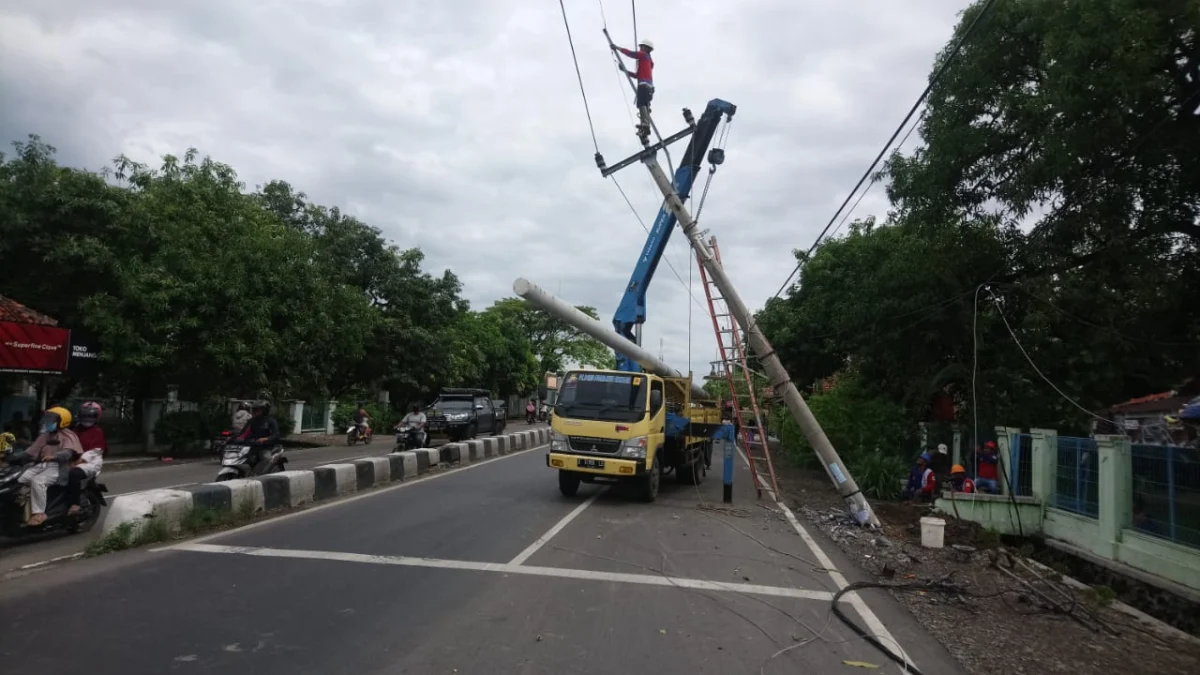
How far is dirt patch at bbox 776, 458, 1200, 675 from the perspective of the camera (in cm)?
578

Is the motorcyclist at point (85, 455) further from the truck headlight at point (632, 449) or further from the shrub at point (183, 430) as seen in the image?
the shrub at point (183, 430)

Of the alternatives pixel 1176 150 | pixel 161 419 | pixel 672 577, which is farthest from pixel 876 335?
pixel 161 419

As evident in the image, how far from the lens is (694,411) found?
16.2 m

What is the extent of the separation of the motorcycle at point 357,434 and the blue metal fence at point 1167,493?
2240 centimetres

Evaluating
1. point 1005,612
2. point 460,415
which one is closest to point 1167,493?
point 1005,612

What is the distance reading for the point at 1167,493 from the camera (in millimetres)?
8859

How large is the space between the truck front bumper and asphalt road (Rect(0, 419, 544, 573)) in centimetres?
649

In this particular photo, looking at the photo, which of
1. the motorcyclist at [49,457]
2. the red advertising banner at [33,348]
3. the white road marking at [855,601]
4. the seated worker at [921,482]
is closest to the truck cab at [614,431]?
the white road marking at [855,601]

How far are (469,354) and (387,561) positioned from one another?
110 feet

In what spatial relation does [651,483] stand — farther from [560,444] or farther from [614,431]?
[560,444]

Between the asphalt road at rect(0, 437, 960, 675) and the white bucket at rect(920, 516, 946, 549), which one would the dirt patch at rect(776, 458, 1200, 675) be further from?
the asphalt road at rect(0, 437, 960, 675)

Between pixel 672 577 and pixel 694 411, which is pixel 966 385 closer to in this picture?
pixel 694 411

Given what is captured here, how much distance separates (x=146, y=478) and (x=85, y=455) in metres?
7.11

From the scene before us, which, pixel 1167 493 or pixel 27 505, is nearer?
pixel 27 505
